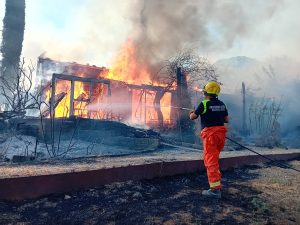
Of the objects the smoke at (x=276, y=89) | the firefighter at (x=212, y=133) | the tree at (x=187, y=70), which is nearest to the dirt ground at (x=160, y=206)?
the firefighter at (x=212, y=133)

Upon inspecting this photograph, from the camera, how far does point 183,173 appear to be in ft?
19.1

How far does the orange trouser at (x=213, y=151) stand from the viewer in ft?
14.6

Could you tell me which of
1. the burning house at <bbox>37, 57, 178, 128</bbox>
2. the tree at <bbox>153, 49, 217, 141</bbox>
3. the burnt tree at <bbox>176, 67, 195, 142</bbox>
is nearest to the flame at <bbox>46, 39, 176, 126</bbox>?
the burning house at <bbox>37, 57, 178, 128</bbox>

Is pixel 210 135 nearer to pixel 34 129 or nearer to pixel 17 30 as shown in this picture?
pixel 34 129

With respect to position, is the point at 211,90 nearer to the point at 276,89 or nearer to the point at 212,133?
the point at 212,133

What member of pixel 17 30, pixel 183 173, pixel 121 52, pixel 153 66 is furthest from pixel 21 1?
pixel 183 173

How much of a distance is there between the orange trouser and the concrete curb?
1040 millimetres

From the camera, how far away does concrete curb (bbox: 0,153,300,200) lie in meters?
3.73

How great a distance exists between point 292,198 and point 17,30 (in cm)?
1764

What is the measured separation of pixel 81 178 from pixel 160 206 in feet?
3.76

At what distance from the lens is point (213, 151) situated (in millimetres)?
4547

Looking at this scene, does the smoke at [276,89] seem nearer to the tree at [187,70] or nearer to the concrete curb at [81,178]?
the tree at [187,70]

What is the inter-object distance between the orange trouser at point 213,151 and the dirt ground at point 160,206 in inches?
11.5

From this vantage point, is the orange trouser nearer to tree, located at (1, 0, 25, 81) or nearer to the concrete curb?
the concrete curb
